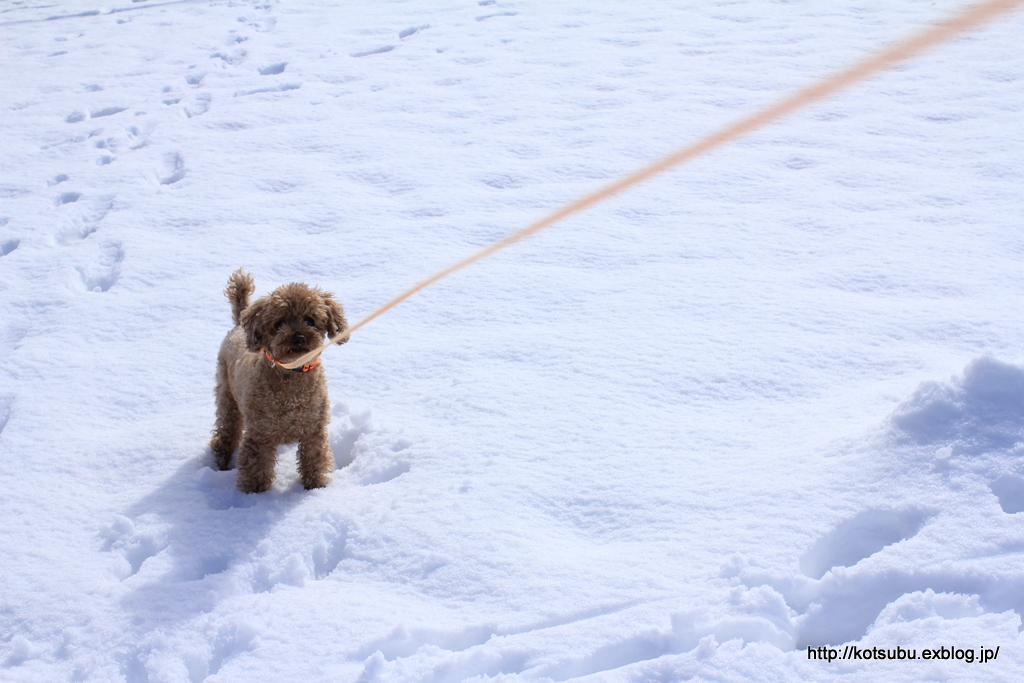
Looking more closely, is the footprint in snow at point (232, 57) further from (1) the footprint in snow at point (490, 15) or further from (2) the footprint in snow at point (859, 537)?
(2) the footprint in snow at point (859, 537)

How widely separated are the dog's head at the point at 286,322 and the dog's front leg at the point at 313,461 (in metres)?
0.44

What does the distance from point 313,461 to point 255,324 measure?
678mm

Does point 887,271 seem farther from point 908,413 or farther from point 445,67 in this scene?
point 445,67

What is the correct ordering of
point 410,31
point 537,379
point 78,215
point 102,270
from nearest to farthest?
point 537,379, point 102,270, point 78,215, point 410,31

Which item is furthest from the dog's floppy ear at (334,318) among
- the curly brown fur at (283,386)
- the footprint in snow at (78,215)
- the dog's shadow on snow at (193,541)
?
the footprint in snow at (78,215)

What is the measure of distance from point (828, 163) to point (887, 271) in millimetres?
1920

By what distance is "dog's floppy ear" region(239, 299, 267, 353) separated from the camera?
3020 millimetres

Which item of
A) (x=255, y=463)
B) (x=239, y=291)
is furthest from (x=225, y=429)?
(x=239, y=291)

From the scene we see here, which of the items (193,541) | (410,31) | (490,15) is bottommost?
(193,541)

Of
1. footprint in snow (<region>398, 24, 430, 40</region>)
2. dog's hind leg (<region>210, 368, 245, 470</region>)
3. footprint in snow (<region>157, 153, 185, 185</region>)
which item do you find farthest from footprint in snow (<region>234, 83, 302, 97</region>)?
A: dog's hind leg (<region>210, 368, 245, 470</region>)

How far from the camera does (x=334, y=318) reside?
3.21m

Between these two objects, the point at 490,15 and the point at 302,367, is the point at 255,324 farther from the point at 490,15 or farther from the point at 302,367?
the point at 490,15

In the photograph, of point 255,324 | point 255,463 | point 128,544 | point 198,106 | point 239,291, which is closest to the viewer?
point 128,544

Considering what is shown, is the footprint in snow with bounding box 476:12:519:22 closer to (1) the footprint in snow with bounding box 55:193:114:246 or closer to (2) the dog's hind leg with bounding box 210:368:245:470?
(1) the footprint in snow with bounding box 55:193:114:246
